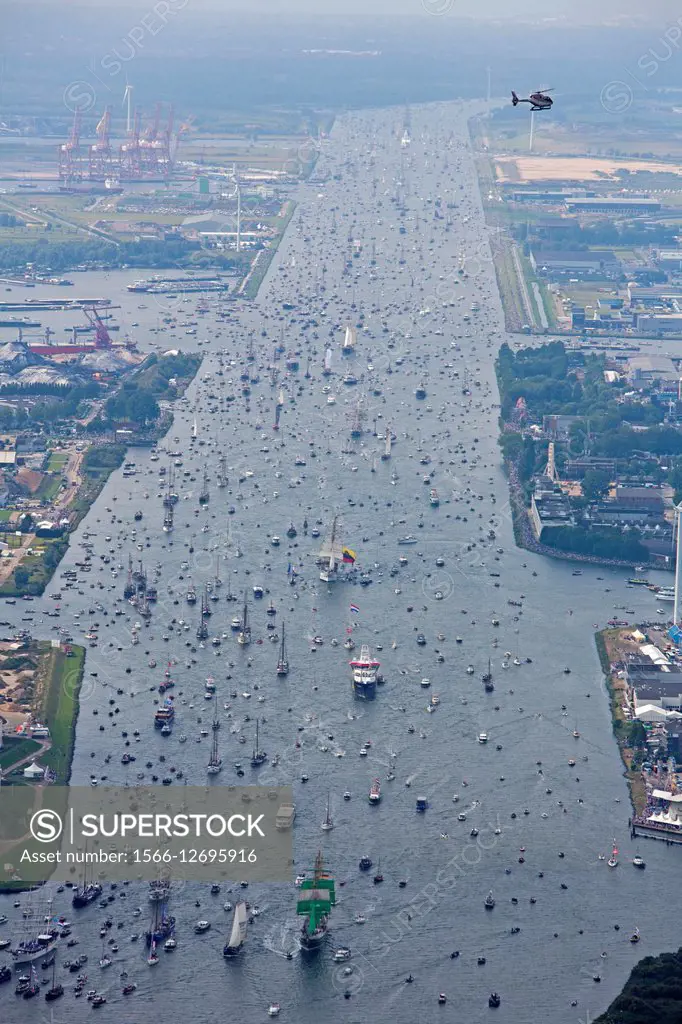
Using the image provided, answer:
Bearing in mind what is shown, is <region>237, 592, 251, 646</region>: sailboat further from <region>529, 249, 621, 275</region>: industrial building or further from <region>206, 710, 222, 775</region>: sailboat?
<region>529, 249, 621, 275</region>: industrial building

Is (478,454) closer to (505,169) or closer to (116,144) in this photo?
(505,169)

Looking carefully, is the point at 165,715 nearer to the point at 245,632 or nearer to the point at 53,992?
the point at 245,632

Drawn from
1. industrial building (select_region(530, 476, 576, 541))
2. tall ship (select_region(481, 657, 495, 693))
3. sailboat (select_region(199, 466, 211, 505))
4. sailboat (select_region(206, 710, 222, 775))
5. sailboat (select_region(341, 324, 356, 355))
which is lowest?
sailboat (select_region(206, 710, 222, 775))

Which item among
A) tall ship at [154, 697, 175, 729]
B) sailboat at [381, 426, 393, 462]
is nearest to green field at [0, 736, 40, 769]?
tall ship at [154, 697, 175, 729]

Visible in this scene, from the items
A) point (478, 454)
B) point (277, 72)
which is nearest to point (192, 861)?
point (478, 454)

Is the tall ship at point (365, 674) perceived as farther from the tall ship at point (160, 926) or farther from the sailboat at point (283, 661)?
the tall ship at point (160, 926)

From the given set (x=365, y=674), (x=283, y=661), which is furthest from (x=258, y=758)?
(x=283, y=661)
